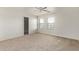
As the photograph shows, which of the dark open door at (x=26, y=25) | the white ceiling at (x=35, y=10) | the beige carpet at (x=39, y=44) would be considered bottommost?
the beige carpet at (x=39, y=44)

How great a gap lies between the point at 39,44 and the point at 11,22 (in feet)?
2.37

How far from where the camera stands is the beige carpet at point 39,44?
152cm

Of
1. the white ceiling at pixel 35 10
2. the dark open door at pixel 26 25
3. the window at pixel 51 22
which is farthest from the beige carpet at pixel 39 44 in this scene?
the white ceiling at pixel 35 10

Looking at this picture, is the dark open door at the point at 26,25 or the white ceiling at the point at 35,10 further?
the dark open door at the point at 26,25

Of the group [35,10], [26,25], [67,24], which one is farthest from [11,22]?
[67,24]

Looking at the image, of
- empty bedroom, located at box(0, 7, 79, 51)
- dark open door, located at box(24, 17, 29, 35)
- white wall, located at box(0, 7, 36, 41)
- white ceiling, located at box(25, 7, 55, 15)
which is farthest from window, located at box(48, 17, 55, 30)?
dark open door, located at box(24, 17, 29, 35)

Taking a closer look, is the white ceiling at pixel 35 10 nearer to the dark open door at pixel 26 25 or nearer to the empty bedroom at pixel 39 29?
the empty bedroom at pixel 39 29

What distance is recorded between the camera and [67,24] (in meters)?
1.65

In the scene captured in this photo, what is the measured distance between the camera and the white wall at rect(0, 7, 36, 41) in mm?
1539

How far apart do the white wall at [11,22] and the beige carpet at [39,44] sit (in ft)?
0.42

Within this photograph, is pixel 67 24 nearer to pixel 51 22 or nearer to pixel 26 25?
pixel 51 22

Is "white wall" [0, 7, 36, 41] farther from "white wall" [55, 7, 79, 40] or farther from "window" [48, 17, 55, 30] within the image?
"white wall" [55, 7, 79, 40]
